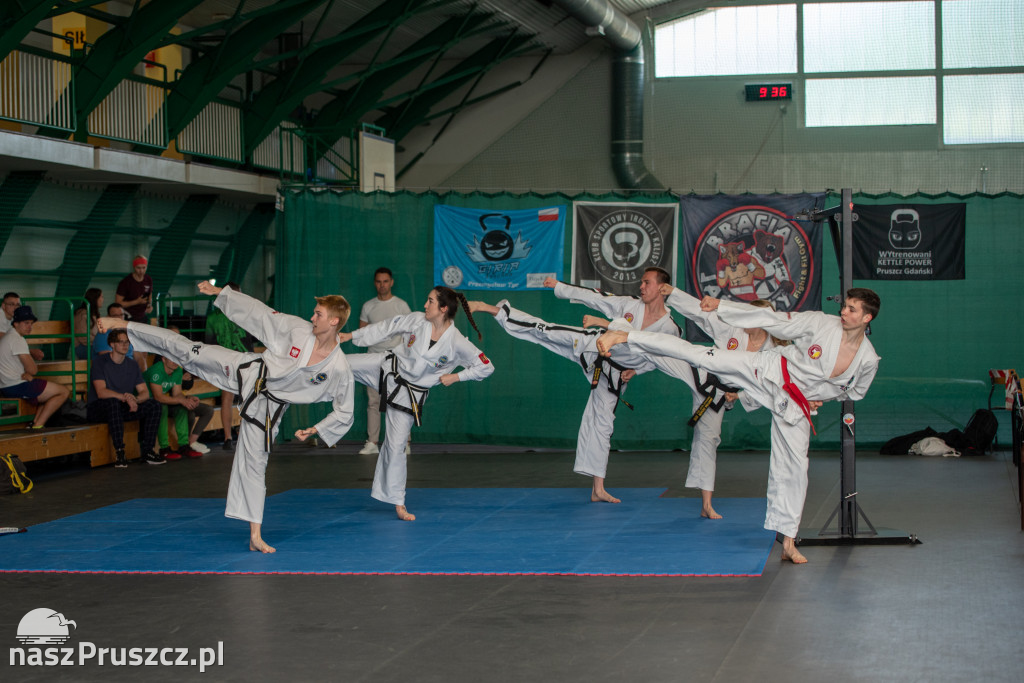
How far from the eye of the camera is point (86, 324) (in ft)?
34.1

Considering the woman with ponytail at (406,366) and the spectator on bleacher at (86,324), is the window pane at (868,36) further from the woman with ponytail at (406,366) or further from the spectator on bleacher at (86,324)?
the woman with ponytail at (406,366)

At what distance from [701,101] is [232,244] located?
7.82 metres

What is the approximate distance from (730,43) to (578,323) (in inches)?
330

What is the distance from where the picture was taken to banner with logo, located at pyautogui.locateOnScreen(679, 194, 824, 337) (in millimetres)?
9875

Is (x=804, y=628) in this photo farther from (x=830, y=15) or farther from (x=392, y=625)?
(x=830, y=15)

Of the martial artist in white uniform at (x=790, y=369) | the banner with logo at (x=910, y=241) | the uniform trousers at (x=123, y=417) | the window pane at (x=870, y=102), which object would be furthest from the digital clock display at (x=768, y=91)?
the martial artist in white uniform at (x=790, y=369)

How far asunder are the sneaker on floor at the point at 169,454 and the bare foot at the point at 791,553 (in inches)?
253

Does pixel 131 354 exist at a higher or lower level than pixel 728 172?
lower

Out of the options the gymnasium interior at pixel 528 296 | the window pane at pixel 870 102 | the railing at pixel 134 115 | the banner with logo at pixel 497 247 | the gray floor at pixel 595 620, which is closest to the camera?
the gray floor at pixel 595 620

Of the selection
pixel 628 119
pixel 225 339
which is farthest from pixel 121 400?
pixel 628 119

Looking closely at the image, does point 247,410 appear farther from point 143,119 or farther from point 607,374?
point 143,119

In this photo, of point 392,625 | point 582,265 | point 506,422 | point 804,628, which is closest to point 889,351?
point 582,265

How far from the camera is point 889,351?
9.92 metres

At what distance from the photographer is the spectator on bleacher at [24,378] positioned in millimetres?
9148
